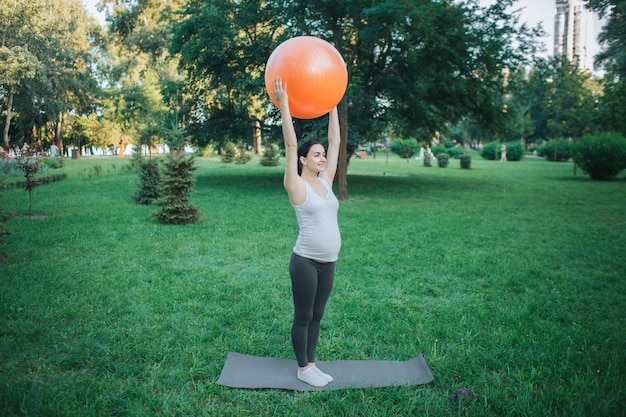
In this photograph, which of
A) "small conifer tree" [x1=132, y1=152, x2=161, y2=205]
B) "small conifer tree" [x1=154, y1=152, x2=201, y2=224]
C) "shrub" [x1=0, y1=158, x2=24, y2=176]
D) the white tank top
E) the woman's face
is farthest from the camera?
"shrub" [x1=0, y1=158, x2=24, y2=176]

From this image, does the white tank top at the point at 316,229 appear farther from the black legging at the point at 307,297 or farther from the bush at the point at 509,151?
the bush at the point at 509,151

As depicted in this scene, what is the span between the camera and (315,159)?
332 centimetres

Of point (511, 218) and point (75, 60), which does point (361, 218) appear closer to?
point (511, 218)

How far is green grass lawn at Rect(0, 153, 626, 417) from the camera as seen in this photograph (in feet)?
10.6

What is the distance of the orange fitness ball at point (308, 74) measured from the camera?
316 centimetres

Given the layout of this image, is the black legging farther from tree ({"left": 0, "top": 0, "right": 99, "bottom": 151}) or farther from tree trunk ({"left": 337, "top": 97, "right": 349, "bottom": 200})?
tree ({"left": 0, "top": 0, "right": 99, "bottom": 151})

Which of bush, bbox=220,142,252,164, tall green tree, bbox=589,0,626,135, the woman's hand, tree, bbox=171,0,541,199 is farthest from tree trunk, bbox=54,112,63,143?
the woman's hand

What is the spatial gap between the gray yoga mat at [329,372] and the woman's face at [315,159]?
5.49 ft

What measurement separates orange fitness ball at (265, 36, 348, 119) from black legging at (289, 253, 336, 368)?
1.16 meters

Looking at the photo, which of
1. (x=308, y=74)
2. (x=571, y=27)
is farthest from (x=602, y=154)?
(x=571, y=27)

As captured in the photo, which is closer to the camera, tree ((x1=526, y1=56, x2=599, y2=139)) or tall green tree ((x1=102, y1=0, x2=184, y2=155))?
tree ((x1=526, y1=56, x2=599, y2=139))

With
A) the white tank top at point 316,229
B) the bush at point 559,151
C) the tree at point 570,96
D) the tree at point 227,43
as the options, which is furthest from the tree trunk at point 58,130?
the white tank top at point 316,229

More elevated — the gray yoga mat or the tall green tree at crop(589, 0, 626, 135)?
the tall green tree at crop(589, 0, 626, 135)

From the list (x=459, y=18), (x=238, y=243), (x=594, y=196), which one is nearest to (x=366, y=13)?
(x=459, y=18)
